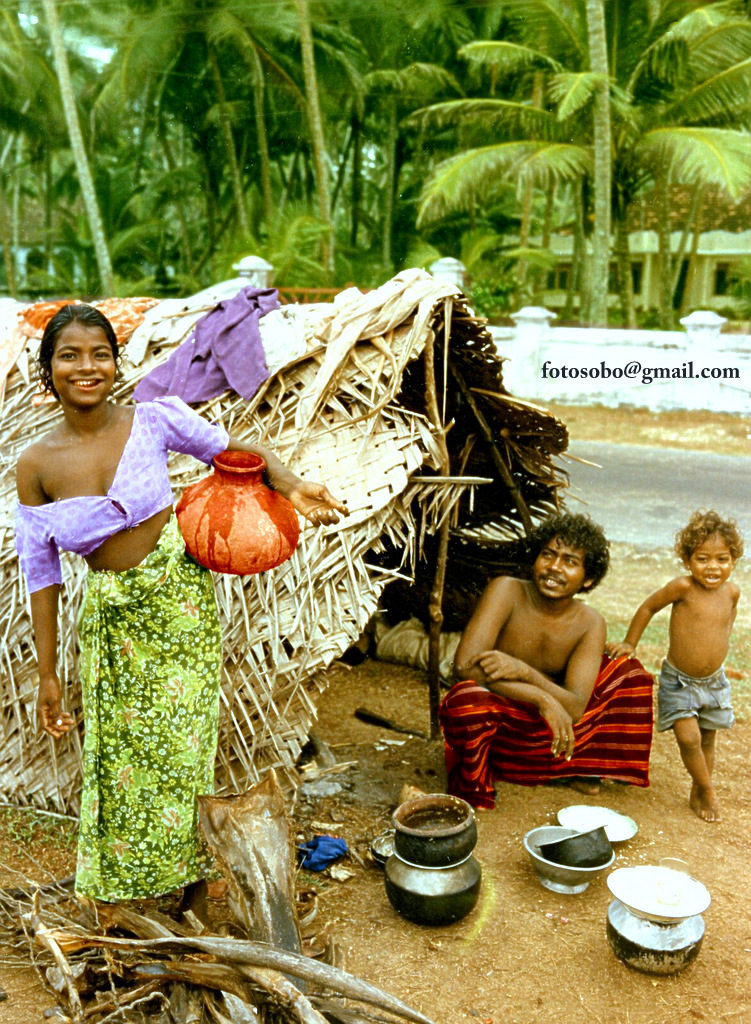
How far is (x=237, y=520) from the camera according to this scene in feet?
8.27

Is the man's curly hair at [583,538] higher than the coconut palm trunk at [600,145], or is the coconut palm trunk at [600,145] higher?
the coconut palm trunk at [600,145]

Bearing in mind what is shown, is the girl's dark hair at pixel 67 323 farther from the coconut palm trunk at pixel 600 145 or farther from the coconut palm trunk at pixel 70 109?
the coconut palm trunk at pixel 70 109

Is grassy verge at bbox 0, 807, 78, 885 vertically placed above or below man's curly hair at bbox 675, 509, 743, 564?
below

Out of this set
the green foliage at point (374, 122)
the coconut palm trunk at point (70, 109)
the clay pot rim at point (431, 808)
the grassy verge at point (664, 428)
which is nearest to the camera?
the clay pot rim at point (431, 808)

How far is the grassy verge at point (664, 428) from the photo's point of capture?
11363mm

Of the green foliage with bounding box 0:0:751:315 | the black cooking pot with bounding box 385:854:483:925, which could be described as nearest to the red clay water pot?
the black cooking pot with bounding box 385:854:483:925

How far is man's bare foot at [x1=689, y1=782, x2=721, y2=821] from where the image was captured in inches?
141

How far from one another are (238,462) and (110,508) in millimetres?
408

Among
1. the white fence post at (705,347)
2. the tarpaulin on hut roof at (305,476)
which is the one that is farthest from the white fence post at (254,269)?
the tarpaulin on hut roof at (305,476)

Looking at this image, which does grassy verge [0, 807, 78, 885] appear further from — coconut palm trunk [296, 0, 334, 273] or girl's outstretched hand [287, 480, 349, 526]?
coconut palm trunk [296, 0, 334, 273]

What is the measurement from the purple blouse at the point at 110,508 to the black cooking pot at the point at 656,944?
186 centimetres

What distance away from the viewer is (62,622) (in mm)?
3365

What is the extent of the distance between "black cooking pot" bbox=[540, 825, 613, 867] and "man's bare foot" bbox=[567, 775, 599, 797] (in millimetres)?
758

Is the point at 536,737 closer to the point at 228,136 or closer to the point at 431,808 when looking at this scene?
the point at 431,808
